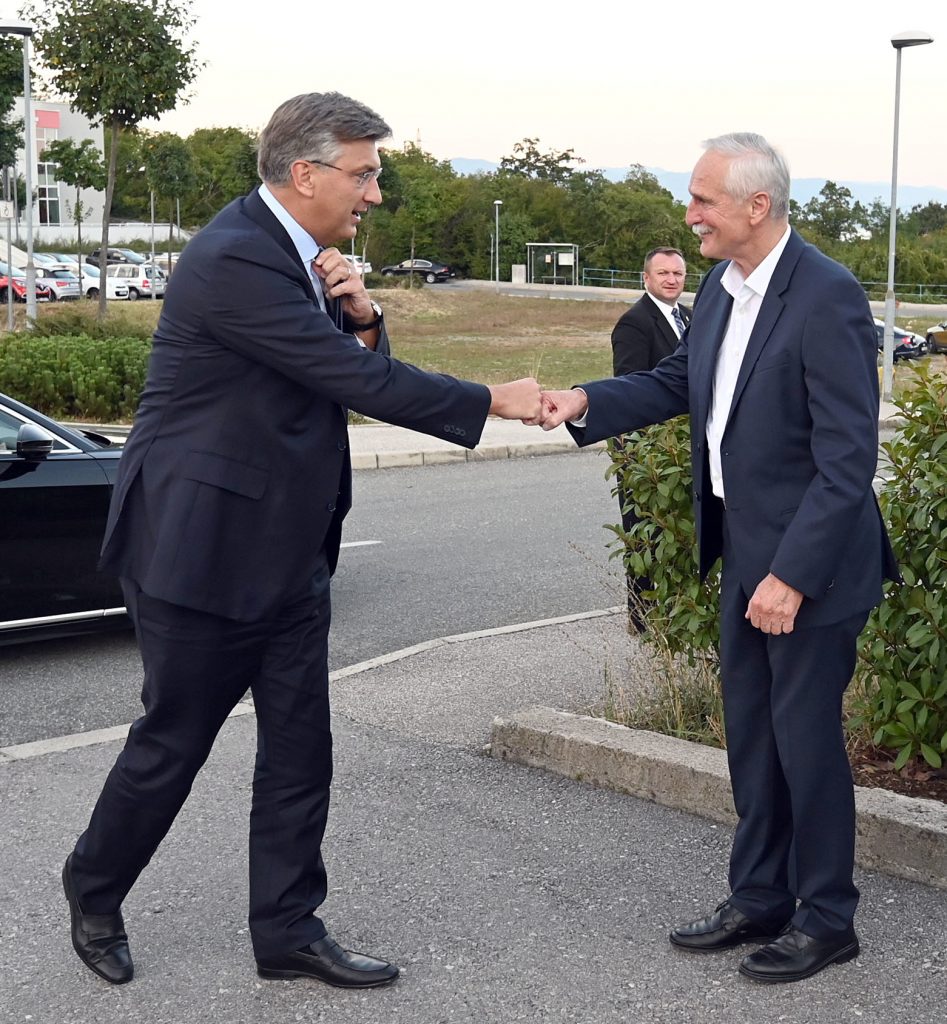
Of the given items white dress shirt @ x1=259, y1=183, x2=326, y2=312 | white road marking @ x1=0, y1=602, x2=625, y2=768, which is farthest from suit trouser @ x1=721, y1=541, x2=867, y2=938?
white road marking @ x1=0, y1=602, x2=625, y2=768

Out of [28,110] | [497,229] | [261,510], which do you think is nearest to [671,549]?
[261,510]

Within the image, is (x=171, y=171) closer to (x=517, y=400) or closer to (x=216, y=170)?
(x=216, y=170)

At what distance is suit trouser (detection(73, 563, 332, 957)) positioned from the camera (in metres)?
3.56

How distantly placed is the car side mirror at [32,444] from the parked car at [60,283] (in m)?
50.5

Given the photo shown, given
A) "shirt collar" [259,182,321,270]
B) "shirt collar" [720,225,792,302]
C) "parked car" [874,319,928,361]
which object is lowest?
"parked car" [874,319,928,361]

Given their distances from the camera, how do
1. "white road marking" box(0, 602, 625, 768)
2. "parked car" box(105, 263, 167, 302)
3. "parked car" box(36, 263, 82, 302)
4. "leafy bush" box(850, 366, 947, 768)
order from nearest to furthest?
Answer: 1. "leafy bush" box(850, 366, 947, 768)
2. "white road marking" box(0, 602, 625, 768)
3. "parked car" box(36, 263, 82, 302)
4. "parked car" box(105, 263, 167, 302)

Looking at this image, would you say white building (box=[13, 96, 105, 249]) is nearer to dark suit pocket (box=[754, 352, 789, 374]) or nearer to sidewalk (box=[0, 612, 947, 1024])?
sidewalk (box=[0, 612, 947, 1024])

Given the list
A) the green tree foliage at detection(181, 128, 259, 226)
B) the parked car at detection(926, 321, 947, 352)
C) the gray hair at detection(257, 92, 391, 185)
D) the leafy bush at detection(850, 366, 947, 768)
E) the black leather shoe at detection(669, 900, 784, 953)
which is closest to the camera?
the gray hair at detection(257, 92, 391, 185)

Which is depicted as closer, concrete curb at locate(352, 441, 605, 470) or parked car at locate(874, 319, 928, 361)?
concrete curb at locate(352, 441, 605, 470)

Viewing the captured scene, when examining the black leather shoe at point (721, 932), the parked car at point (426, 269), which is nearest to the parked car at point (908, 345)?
the black leather shoe at point (721, 932)

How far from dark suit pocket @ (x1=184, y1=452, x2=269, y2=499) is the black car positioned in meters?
3.71

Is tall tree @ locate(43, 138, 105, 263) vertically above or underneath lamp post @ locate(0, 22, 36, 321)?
A: above

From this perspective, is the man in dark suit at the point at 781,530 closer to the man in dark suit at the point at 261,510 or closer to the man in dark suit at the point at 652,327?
the man in dark suit at the point at 261,510

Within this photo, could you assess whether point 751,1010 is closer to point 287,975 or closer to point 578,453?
point 287,975
